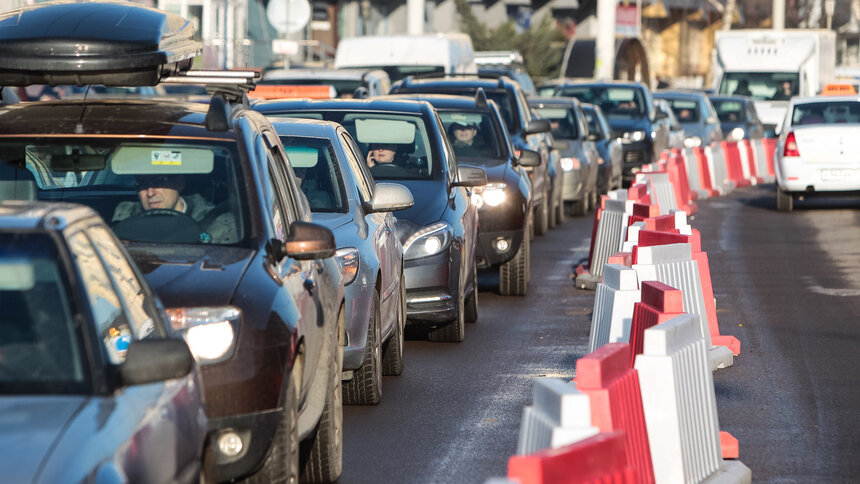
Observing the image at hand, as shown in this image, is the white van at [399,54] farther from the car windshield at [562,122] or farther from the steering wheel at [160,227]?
the steering wheel at [160,227]

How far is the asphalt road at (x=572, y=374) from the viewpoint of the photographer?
25.8ft

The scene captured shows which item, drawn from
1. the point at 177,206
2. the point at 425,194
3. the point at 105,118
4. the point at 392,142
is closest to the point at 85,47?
the point at 105,118

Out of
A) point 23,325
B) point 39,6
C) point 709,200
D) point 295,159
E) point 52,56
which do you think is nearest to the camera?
point 23,325

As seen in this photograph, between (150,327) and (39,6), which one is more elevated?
(39,6)

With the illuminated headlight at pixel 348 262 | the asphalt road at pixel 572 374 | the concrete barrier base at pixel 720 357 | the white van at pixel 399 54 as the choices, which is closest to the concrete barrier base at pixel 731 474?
the asphalt road at pixel 572 374

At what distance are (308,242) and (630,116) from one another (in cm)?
2621

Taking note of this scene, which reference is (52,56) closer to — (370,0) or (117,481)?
(117,481)

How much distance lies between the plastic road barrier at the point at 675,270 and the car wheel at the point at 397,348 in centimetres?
142

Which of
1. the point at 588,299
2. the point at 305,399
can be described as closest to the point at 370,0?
the point at 588,299

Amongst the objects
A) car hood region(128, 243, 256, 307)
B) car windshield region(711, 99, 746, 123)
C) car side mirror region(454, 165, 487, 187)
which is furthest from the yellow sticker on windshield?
car windshield region(711, 99, 746, 123)

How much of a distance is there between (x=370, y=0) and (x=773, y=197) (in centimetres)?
2942

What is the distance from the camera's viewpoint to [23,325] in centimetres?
459

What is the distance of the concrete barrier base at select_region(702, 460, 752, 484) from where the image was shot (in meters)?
6.89

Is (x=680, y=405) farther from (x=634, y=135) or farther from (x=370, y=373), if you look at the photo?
(x=634, y=135)
